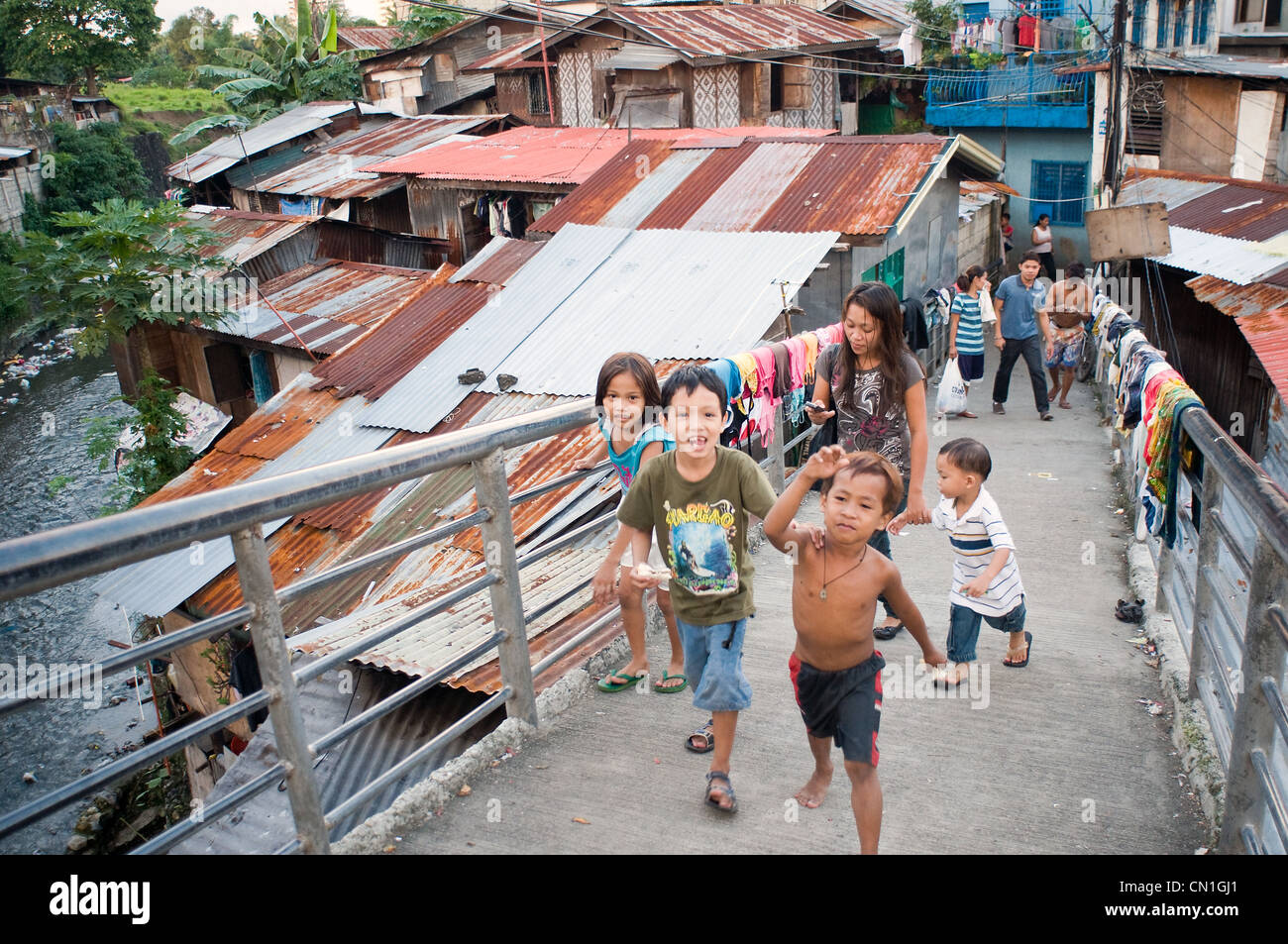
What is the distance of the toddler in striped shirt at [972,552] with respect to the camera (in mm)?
4094

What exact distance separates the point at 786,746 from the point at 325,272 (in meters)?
17.6

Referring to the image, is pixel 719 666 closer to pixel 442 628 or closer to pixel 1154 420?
pixel 1154 420

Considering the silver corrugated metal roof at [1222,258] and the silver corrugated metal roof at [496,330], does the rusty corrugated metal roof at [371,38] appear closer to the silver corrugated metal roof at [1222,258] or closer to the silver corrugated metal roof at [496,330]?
the silver corrugated metal roof at [496,330]

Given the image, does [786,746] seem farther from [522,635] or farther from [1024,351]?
[1024,351]

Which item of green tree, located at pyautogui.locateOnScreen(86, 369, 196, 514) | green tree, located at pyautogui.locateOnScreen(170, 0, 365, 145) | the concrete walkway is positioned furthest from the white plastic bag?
green tree, located at pyautogui.locateOnScreen(170, 0, 365, 145)

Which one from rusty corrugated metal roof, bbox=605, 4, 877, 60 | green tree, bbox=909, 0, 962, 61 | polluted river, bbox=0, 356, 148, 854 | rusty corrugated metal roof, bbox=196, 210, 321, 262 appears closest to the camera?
polluted river, bbox=0, 356, 148, 854

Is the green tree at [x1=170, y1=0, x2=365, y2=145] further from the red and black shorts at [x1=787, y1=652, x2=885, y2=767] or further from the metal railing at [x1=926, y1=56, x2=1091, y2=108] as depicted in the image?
the red and black shorts at [x1=787, y1=652, x2=885, y2=767]

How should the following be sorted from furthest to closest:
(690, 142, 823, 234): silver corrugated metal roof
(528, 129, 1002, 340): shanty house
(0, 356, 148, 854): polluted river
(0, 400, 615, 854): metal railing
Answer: (0, 356, 148, 854): polluted river < (690, 142, 823, 234): silver corrugated metal roof < (528, 129, 1002, 340): shanty house < (0, 400, 615, 854): metal railing

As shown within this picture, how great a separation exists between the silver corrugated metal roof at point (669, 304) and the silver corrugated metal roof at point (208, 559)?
6.29ft

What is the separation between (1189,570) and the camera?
3.95 meters

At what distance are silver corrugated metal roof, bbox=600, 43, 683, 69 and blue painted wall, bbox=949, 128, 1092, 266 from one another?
912 cm

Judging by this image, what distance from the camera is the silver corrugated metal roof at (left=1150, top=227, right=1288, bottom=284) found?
10719mm

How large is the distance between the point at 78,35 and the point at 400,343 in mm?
37135

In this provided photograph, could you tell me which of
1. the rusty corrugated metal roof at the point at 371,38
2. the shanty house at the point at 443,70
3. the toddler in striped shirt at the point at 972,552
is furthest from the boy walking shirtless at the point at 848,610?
the rusty corrugated metal roof at the point at 371,38
